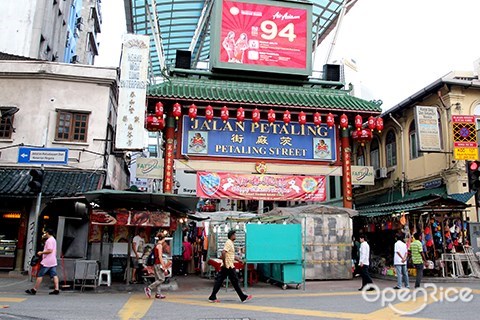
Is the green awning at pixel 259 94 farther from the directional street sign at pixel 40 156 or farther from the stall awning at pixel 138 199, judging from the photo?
the stall awning at pixel 138 199

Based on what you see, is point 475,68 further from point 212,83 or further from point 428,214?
point 212,83

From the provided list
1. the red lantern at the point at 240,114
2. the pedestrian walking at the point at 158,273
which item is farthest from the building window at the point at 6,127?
the pedestrian walking at the point at 158,273

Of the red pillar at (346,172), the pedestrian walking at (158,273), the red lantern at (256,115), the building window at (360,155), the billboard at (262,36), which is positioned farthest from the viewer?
the building window at (360,155)

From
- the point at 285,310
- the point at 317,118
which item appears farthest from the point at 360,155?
the point at 285,310

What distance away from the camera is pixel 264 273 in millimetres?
15930

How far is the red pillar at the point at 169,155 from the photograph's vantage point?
1620 cm

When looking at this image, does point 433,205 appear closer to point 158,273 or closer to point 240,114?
point 240,114

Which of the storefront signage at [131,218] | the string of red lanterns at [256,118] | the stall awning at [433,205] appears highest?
the string of red lanterns at [256,118]

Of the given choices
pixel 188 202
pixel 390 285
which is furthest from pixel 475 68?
pixel 188 202

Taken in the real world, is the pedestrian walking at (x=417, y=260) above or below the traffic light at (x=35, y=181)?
below

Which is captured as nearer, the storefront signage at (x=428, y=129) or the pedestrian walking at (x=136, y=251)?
the pedestrian walking at (x=136, y=251)

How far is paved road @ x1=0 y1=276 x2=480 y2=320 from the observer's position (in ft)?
28.2

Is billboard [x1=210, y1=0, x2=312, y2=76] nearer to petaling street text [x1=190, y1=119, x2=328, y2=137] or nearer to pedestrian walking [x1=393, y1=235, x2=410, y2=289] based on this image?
petaling street text [x1=190, y1=119, x2=328, y2=137]

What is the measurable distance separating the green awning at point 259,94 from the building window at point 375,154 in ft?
20.4
